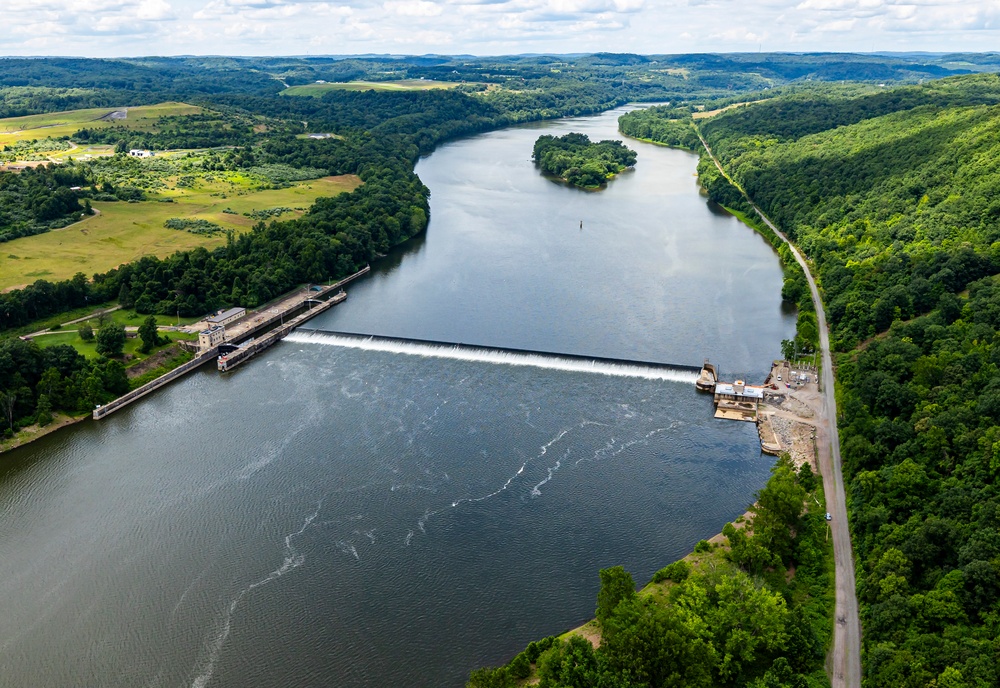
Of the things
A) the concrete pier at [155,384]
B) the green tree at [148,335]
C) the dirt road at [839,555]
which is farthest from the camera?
the green tree at [148,335]

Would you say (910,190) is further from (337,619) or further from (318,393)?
(337,619)

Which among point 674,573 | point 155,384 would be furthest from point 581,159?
point 674,573

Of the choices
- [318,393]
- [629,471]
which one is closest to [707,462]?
[629,471]

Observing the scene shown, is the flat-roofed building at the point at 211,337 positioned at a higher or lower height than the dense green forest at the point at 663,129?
lower

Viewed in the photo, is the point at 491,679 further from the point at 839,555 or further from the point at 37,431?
the point at 37,431

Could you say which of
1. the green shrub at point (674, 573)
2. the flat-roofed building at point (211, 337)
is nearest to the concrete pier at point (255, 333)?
the flat-roofed building at point (211, 337)

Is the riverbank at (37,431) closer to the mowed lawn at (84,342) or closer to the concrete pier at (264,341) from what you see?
the mowed lawn at (84,342)
